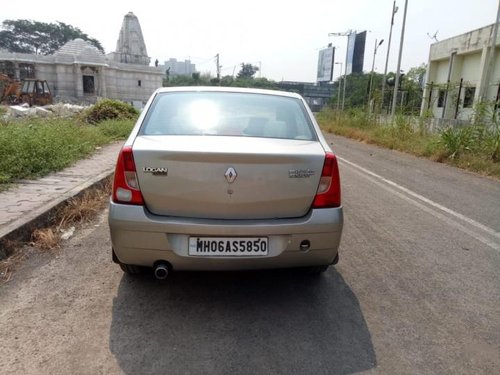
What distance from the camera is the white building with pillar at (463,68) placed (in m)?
21.0

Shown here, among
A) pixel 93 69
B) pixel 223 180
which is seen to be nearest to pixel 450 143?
pixel 223 180

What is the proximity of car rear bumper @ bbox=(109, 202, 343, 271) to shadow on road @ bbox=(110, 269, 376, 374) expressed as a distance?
35cm

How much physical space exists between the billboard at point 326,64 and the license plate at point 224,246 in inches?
2542

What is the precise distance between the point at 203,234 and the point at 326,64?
218 ft

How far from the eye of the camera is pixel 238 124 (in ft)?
10.0

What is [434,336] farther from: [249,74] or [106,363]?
[249,74]

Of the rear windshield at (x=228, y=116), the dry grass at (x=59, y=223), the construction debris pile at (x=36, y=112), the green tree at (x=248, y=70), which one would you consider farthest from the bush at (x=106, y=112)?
the green tree at (x=248, y=70)

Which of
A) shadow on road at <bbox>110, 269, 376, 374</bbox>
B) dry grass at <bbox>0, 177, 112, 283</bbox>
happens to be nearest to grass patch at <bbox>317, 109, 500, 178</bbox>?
shadow on road at <bbox>110, 269, 376, 374</bbox>

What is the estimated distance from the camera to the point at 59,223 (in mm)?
4406

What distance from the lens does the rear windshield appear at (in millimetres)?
2963

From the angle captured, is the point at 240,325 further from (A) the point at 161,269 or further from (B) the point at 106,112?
(B) the point at 106,112

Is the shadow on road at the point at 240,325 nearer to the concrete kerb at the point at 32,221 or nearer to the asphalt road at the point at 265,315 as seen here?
the asphalt road at the point at 265,315

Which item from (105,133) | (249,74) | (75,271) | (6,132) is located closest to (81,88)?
(105,133)

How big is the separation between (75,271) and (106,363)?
1.35 m
